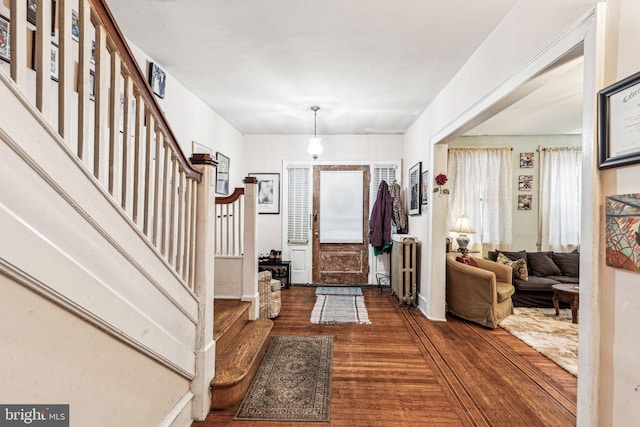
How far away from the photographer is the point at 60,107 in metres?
1.03

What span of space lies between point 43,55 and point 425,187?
3874 mm

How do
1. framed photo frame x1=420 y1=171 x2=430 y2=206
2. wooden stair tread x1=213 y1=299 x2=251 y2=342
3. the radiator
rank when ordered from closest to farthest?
wooden stair tread x1=213 y1=299 x2=251 y2=342, framed photo frame x1=420 y1=171 x2=430 y2=206, the radiator

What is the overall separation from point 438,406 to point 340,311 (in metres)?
2.12

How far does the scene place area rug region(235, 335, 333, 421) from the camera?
200cm

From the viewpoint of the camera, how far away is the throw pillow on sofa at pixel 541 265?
4.62 metres

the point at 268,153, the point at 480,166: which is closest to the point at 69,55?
the point at 268,153

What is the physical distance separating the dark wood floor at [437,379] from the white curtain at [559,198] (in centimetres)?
260

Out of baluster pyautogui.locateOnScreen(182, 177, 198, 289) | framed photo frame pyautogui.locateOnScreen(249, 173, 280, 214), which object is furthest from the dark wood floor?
framed photo frame pyautogui.locateOnScreen(249, 173, 280, 214)

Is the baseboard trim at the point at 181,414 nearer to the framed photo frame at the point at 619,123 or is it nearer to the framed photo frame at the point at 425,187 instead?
the framed photo frame at the point at 619,123

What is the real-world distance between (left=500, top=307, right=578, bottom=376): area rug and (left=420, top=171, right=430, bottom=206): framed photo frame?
170 cm

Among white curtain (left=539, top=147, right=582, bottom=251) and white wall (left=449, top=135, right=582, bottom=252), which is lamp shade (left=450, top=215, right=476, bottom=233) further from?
white curtain (left=539, top=147, right=582, bottom=251)

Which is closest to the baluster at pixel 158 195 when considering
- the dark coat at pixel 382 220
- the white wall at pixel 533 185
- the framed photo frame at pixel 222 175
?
the framed photo frame at pixel 222 175

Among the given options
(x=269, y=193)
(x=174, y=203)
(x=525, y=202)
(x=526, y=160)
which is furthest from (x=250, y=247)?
(x=526, y=160)

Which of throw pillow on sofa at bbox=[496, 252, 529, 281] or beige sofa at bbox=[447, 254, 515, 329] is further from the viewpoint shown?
throw pillow on sofa at bbox=[496, 252, 529, 281]
